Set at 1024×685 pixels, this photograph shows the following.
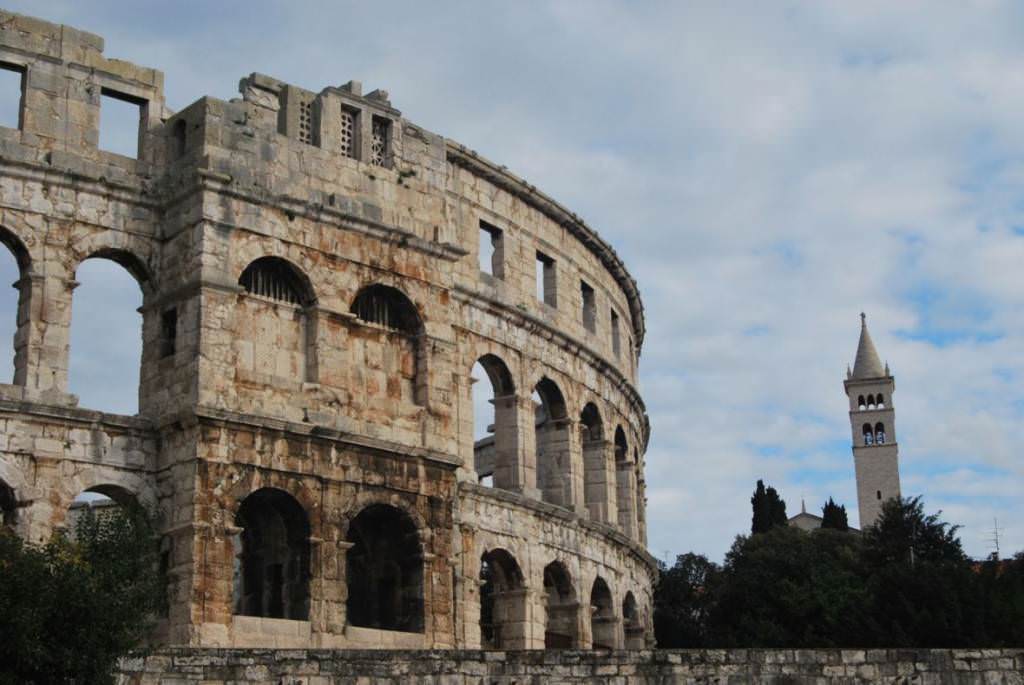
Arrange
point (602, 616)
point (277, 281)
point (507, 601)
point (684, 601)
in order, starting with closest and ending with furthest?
point (277, 281) → point (507, 601) → point (602, 616) → point (684, 601)

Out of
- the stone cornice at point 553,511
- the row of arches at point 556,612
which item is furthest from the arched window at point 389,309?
the row of arches at point 556,612

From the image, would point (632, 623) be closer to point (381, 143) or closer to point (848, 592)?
point (848, 592)

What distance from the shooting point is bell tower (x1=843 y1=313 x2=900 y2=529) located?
105 metres

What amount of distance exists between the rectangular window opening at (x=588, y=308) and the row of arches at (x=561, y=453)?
2.22m

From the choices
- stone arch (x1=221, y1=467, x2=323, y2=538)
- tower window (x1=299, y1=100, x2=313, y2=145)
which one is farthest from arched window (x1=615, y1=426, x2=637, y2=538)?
stone arch (x1=221, y1=467, x2=323, y2=538)

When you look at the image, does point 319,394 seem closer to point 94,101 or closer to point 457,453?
point 457,453

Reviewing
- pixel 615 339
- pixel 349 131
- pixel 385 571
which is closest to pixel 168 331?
pixel 349 131

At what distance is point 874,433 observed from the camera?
358 feet

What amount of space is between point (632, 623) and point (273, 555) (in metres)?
14.2

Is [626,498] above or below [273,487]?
above

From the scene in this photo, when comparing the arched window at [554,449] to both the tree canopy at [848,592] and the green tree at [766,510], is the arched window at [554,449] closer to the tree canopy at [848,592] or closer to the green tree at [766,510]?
the tree canopy at [848,592]

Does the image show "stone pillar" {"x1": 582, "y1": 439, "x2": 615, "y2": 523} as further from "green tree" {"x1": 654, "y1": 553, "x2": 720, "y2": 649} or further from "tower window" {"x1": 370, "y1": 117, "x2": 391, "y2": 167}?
"green tree" {"x1": 654, "y1": 553, "x2": 720, "y2": 649}

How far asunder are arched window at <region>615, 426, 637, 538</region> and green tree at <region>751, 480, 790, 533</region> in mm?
29479

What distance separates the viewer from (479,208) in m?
35.8
